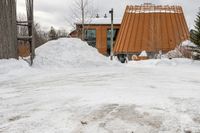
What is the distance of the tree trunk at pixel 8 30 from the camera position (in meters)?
14.9

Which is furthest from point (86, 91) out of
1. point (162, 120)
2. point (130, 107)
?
point (162, 120)

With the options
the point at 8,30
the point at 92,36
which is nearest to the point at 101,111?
the point at 8,30

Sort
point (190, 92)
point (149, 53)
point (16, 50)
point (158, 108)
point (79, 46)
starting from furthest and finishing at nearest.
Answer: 1. point (149, 53)
2. point (79, 46)
3. point (16, 50)
4. point (190, 92)
5. point (158, 108)

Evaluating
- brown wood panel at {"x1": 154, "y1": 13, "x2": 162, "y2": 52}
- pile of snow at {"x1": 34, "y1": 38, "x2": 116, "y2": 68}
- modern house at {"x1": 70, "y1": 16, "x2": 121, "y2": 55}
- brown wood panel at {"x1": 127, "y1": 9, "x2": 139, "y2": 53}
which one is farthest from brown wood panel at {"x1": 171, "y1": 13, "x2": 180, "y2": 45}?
pile of snow at {"x1": 34, "y1": 38, "x2": 116, "y2": 68}

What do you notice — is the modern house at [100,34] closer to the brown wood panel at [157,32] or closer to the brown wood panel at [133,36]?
the brown wood panel at [133,36]

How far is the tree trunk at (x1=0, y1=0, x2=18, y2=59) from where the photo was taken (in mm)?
14852

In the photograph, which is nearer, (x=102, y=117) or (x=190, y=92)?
(x=102, y=117)

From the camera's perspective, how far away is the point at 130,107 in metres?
6.21

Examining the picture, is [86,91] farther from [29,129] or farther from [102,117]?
[29,129]

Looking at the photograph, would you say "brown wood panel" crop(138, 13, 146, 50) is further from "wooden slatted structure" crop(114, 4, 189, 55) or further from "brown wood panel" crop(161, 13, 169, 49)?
"brown wood panel" crop(161, 13, 169, 49)

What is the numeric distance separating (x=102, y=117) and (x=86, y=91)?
257 centimetres

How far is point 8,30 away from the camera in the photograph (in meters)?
15.3

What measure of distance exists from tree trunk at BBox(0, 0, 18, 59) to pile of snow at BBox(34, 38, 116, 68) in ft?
4.46

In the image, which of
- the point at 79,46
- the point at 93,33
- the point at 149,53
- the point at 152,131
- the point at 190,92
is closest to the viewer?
the point at 152,131
